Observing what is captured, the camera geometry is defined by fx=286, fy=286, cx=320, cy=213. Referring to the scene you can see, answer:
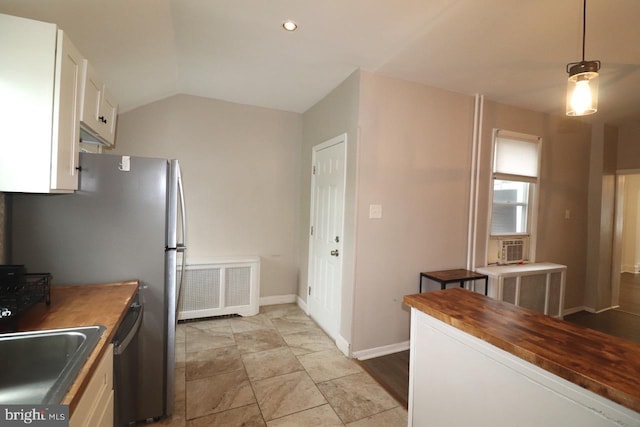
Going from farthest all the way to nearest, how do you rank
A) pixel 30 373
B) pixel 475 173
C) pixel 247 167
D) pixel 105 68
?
pixel 247 167, pixel 475 173, pixel 105 68, pixel 30 373

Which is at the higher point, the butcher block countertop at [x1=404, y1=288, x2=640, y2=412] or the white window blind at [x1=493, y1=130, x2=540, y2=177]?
the white window blind at [x1=493, y1=130, x2=540, y2=177]

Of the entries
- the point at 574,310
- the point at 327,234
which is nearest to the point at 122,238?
the point at 327,234

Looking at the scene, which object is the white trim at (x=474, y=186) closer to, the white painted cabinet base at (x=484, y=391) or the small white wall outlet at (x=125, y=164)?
the white painted cabinet base at (x=484, y=391)

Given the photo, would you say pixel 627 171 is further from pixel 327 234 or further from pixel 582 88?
pixel 327 234

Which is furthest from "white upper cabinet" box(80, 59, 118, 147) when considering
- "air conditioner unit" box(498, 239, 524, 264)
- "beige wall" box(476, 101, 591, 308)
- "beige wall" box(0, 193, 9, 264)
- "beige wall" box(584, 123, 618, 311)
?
"beige wall" box(584, 123, 618, 311)

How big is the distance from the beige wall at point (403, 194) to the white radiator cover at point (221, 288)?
145 cm

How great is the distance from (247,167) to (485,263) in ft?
9.90

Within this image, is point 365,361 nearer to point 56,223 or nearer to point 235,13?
point 56,223

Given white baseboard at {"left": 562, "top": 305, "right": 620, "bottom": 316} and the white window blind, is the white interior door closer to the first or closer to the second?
the white window blind

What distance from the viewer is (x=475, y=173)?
9.99ft

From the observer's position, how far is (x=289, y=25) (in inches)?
76.5

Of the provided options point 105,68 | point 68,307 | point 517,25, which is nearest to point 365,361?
point 68,307

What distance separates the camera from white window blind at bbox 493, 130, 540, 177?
3.23m

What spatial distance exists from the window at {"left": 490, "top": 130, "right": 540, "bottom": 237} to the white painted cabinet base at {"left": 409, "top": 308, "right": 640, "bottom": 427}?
2344mm
